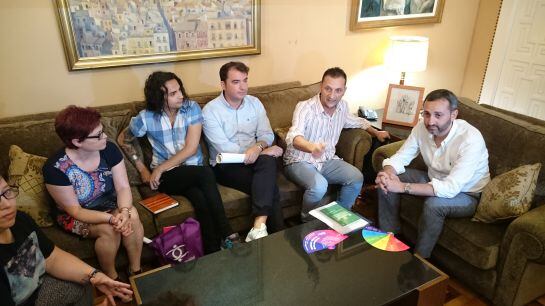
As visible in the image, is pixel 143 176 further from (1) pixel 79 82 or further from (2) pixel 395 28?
(2) pixel 395 28

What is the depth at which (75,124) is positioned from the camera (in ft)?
5.56

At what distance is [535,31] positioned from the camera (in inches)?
124

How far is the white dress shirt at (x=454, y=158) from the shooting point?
1.91 metres

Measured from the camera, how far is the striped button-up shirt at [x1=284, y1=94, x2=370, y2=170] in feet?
7.75

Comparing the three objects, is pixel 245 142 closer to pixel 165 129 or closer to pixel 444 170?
pixel 165 129

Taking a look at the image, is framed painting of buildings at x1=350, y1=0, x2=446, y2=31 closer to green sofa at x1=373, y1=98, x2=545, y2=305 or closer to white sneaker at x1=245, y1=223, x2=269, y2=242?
green sofa at x1=373, y1=98, x2=545, y2=305

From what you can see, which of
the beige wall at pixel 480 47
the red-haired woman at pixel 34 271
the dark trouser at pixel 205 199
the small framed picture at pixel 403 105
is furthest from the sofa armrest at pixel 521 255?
the beige wall at pixel 480 47

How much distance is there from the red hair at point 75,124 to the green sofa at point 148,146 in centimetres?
40

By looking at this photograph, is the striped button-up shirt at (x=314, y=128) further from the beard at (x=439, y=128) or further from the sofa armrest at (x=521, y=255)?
the sofa armrest at (x=521, y=255)

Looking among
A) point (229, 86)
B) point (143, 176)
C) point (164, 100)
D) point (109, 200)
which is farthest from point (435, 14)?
point (109, 200)

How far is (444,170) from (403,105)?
0.95 metres

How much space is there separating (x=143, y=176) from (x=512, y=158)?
211 centimetres

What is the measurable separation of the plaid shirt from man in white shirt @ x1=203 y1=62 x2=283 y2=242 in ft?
0.35

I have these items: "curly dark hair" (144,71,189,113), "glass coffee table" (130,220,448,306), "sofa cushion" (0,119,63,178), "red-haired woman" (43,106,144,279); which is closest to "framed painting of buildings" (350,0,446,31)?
"curly dark hair" (144,71,189,113)
